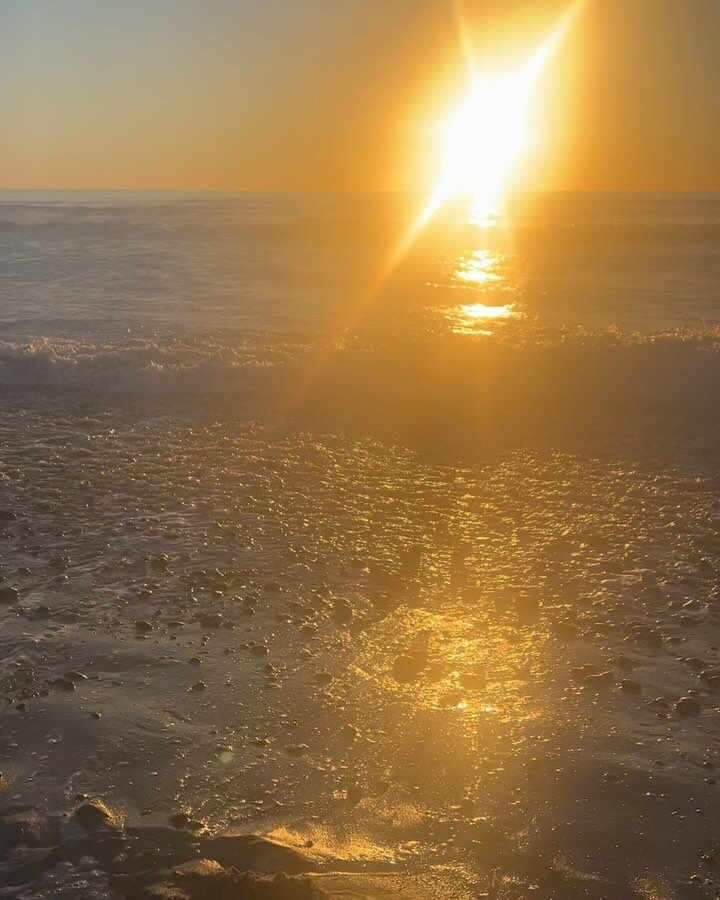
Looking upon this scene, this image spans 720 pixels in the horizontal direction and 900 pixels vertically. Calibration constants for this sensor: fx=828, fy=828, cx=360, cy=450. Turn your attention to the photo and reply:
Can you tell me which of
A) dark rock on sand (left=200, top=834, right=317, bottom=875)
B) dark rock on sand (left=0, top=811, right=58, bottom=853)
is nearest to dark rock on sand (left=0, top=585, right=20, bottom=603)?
dark rock on sand (left=0, top=811, right=58, bottom=853)

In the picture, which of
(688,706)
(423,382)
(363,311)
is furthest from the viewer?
(363,311)

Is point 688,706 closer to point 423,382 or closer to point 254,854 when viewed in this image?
point 254,854

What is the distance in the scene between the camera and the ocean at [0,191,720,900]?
3.40 m

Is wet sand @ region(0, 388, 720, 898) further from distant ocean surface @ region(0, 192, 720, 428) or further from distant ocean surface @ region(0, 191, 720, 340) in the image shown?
distant ocean surface @ region(0, 191, 720, 340)

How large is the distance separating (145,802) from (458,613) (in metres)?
2.36

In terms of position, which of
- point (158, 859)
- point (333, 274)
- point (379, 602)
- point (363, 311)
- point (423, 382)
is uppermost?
point (333, 274)

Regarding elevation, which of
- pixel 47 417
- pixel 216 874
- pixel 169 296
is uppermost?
pixel 169 296

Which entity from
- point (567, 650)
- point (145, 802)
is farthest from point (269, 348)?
point (145, 802)

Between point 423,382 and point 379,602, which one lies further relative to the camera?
point 423,382

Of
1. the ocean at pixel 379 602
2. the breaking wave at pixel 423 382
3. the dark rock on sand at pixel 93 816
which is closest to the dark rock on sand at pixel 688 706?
the ocean at pixel 379 602

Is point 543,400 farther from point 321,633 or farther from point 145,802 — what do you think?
point 145,802

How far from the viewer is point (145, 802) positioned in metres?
3.43

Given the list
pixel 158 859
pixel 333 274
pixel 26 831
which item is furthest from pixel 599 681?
pixel 333 274

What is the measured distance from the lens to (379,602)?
5.35 m
